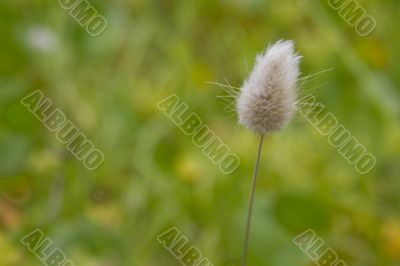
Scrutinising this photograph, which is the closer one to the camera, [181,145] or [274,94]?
[274,94]

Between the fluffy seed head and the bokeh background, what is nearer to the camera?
the fluffy seed head

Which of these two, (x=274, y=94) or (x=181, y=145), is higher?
(x=181, y=145)

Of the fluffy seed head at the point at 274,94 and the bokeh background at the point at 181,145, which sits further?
the bokeh background at the point at 181,145

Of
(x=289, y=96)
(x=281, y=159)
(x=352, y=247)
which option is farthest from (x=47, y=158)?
(x=289, y=96)
